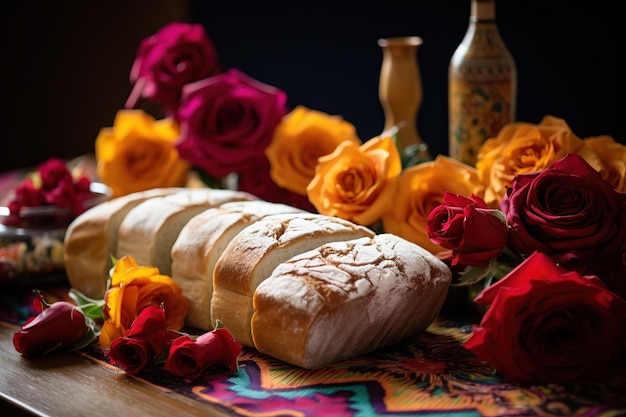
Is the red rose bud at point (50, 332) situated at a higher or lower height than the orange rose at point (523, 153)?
lower

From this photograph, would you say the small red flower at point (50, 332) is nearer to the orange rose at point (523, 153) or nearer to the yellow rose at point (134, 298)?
the yellow rose at point (134, 298)

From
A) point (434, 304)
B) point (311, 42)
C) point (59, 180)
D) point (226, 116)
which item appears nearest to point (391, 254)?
point (434, 304)

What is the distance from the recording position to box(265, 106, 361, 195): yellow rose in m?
1.52

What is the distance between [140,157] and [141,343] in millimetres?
747

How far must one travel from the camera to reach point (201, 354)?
1036mm

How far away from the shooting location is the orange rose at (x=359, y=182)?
4.19ft

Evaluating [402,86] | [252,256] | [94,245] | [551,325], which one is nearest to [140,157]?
[94,245]

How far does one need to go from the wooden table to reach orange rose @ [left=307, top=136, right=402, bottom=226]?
1.40 ft

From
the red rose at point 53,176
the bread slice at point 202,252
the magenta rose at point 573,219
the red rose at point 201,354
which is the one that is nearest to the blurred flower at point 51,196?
the red rose at point 53,176

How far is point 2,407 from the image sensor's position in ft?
3.38

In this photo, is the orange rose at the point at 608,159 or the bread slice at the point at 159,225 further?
the bread slice at the point at 159,225

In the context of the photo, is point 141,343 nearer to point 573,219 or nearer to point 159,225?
point 159,225

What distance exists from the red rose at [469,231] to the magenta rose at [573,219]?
1.1 inches

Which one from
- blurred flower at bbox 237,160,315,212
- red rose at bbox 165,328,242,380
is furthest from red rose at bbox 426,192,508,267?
blurred flower at bbox 237,160,315,212
